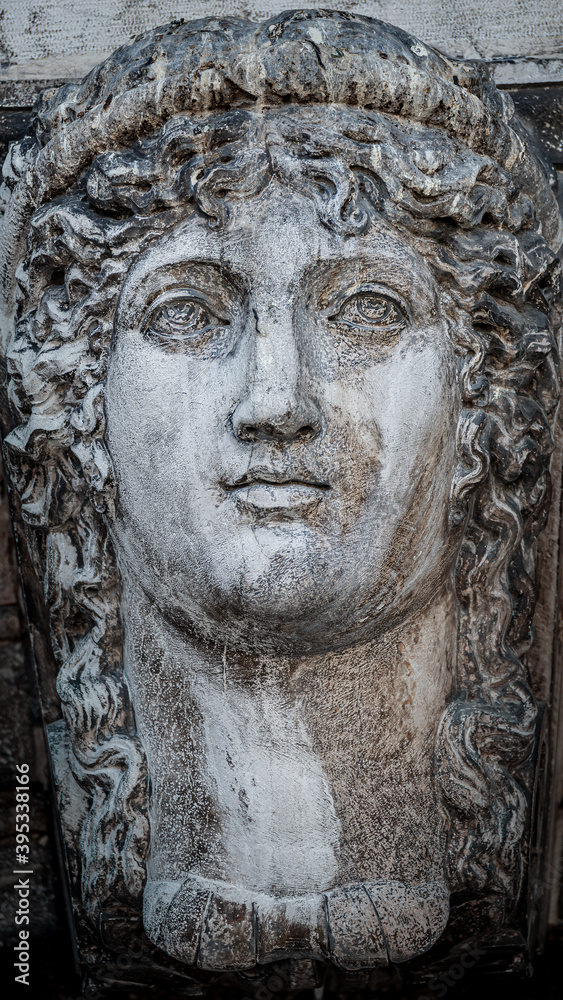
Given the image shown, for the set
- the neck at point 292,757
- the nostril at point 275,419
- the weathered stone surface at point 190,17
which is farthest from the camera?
the weathered stone surface at point 190,17

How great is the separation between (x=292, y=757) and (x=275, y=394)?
2.25 ft

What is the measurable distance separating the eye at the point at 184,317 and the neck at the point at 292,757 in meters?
0.51

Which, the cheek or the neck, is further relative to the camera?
the neck

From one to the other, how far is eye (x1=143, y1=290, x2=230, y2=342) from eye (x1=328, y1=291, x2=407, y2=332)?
0.21 meters

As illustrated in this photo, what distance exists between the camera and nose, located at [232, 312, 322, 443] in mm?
1787

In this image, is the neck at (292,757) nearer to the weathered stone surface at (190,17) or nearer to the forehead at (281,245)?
the forehead at (281,245)

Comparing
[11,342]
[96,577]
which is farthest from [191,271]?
[96,577]

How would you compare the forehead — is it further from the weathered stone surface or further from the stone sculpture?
the weathered stone surface

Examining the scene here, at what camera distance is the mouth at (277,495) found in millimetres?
1809

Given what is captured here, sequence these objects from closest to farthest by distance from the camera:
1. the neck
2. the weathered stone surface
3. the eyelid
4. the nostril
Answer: the nostril
the eyelid
the neck
the weathered stone surface

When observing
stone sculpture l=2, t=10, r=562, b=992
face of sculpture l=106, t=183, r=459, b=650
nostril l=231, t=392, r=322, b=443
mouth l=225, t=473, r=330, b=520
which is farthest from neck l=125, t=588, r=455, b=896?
nostril l=231, t=392, r=322, b=443

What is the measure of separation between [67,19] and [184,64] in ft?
2.42

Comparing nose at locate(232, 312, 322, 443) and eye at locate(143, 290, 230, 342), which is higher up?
eye at locate(143, 290, 230, 342)

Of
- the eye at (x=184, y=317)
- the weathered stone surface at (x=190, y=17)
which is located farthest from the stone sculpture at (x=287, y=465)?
the weathered stone surface at (x=190, y=17)
